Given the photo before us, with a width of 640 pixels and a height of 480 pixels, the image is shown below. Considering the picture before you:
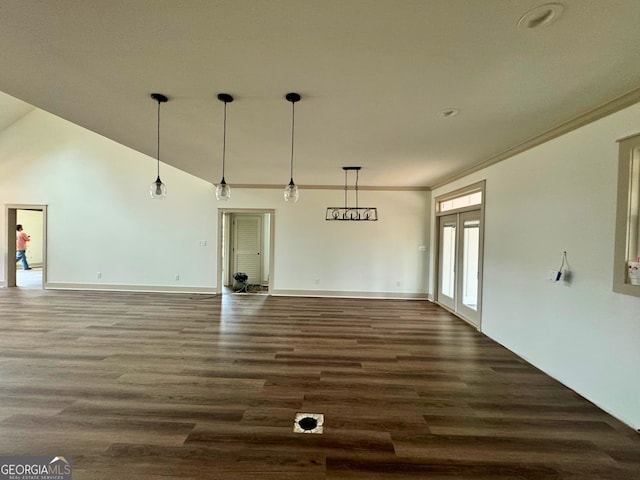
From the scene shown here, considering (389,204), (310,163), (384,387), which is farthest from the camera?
(389,204)

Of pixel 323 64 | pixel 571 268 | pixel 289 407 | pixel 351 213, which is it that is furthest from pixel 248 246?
pixel 571 268

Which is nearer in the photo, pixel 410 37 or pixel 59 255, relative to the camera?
pixel 410 37

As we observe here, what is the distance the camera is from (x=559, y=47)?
1657 mm

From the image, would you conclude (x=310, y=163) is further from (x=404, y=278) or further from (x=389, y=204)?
(x=404, y=278)

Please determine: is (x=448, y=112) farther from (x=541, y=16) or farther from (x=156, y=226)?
(x=156, y=226)

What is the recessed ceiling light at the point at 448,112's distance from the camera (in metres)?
2.54

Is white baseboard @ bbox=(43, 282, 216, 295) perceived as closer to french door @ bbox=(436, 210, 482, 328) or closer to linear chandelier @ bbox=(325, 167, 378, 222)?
linear chandelier @ bbox=(325, 167, 378, 222)

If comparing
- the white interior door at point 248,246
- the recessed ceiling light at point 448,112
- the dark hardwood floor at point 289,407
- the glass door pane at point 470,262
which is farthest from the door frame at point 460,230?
the white interior door at point 248,246

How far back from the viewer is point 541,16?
56.7 inches

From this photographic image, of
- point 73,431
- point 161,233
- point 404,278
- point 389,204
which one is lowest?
point 73,431

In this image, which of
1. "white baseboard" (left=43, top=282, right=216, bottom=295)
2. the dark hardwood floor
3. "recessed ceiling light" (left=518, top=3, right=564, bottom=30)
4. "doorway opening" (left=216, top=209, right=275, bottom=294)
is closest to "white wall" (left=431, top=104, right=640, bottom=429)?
the dark hardwood floor

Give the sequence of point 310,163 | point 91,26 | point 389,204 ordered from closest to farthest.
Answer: point 91,26 < point 310,163 < point 389,204

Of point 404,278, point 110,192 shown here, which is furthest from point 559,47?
point 110,192

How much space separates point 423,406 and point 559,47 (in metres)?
2.71
